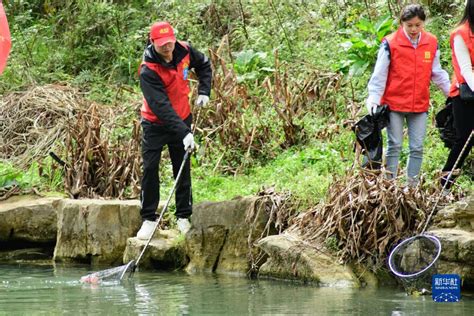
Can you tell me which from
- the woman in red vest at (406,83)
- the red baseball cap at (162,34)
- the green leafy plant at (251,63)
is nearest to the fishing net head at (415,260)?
the woman in red vest at (406,83)

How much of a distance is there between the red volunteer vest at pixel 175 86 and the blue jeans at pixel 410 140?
6.44 feet

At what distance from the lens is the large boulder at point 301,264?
8.56 meters

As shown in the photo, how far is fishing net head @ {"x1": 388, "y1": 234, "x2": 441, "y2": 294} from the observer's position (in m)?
7.96

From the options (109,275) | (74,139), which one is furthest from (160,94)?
(74,139)

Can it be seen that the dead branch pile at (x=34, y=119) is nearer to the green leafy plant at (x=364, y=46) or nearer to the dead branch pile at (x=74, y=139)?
the dead branch pile at (x=74, y=139)

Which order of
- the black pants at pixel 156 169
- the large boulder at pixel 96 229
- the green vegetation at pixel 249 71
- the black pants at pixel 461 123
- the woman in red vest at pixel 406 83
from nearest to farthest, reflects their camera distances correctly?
the black pants at pixel 461 123, the woman in red vest at pixel 406 83, the black pants at pixel 156 169, the large boulder at pixel 96 229, the green vegetation at pixel 249 71

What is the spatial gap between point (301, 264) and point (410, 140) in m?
1.50

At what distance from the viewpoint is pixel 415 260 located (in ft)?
26.9

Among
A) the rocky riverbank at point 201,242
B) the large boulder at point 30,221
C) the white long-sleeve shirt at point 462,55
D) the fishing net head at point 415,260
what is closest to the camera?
the fishing net head at point 415,260

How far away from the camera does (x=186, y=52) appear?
9773 millimetres

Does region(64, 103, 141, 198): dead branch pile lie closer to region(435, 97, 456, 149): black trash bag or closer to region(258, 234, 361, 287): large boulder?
region(258, 234, 361, 287): large boulder

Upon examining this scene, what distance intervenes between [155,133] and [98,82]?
686 cm

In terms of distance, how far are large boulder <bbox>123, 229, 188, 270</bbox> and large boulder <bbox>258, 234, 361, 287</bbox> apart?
1.14m

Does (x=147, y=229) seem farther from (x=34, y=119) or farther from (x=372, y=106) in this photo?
(x=34, y=119)
